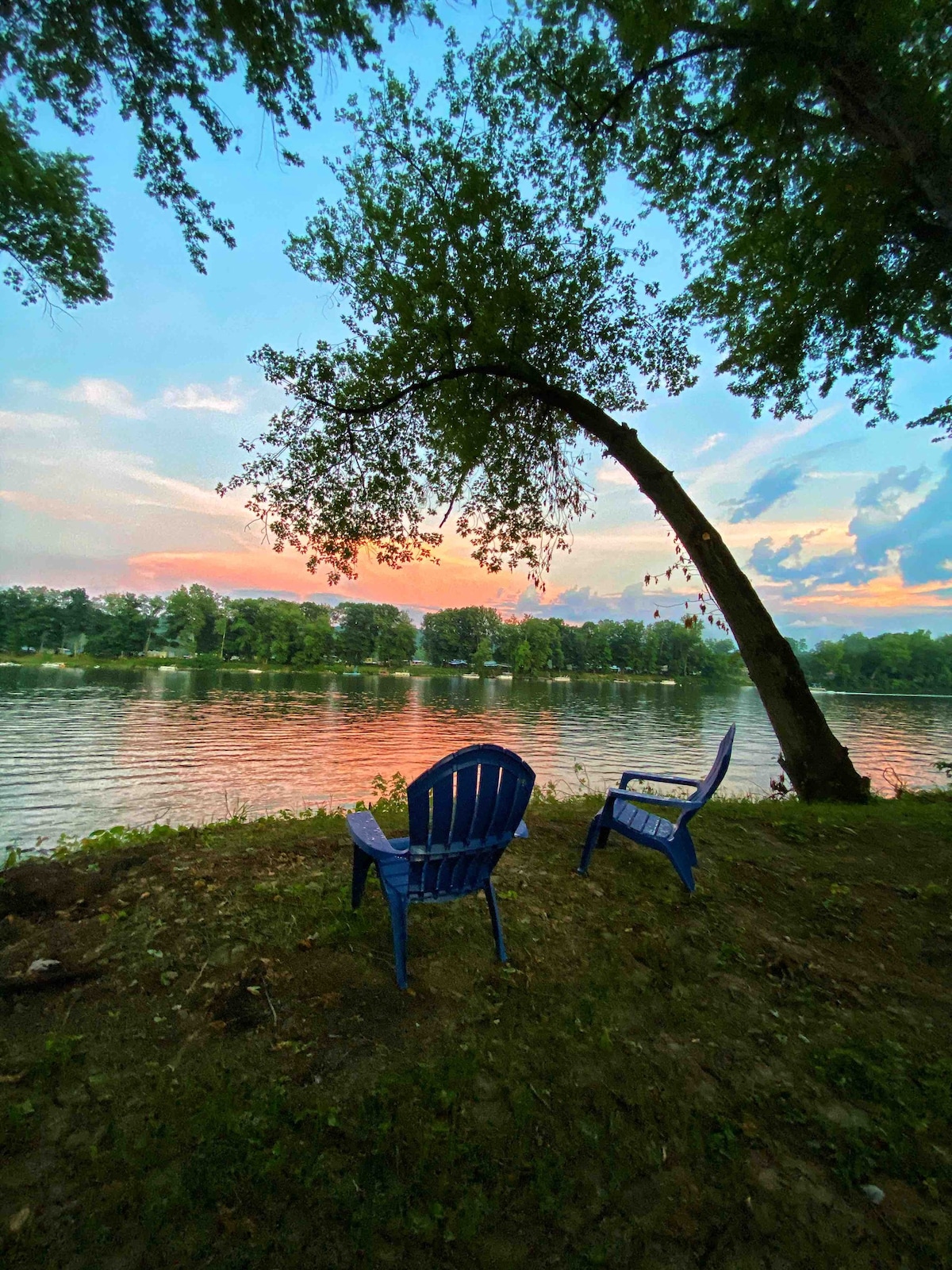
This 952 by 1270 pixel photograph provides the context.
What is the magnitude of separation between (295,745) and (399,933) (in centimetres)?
1757

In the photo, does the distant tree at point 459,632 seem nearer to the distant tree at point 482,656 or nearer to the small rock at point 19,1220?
the distant tree at point 482,656

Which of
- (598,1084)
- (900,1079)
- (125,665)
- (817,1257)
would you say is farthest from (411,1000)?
(125,665)

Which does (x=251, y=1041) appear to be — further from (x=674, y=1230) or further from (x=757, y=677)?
(x=757, y=677)

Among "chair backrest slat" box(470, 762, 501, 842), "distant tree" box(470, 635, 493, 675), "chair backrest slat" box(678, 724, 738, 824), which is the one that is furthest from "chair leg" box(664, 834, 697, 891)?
"distant tree" box(470, 635, 493, 675)

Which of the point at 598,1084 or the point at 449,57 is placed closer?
the point at 598,1084

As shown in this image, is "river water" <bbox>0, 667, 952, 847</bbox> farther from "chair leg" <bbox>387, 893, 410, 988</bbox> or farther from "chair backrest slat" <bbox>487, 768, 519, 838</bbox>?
"chair leg" <bbox>387, 893, 410, 988</bbox>

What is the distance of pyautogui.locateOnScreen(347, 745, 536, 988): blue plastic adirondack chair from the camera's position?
2.56 m

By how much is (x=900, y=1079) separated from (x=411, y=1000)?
6.62 ft

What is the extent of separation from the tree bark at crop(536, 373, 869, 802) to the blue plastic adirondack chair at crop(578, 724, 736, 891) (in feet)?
9.96

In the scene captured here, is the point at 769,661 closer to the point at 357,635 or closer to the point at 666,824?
the point at 666,824

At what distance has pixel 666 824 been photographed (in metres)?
4.02

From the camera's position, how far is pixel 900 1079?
216 centimetres

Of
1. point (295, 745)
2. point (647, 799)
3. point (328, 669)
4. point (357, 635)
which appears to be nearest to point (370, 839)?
point (647, 799)

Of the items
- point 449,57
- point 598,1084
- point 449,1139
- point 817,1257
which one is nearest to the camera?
point 817,1257
